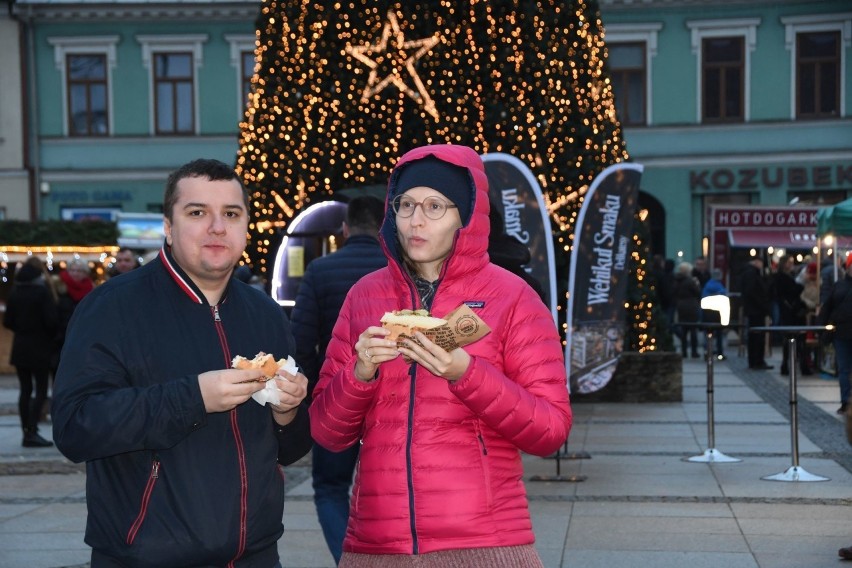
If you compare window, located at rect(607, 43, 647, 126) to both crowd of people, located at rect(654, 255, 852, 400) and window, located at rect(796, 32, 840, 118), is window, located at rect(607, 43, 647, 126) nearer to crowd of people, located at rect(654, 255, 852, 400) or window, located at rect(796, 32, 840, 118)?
window, located at rect(796, 32, 840, 118)

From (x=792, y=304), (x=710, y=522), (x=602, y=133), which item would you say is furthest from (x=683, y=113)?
(x=710, y=522)

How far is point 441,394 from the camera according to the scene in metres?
3.96

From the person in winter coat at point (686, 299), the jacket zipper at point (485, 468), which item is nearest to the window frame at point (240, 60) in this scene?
the person in winter coat at point (686, 299)

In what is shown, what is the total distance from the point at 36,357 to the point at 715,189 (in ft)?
83.8

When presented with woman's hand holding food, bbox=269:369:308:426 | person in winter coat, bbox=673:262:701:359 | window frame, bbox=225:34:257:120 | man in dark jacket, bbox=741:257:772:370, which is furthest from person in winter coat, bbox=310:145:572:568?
window frame, bbox=225:34:257:120

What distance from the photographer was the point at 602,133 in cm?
1641

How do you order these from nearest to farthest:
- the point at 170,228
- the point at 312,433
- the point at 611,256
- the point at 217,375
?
1. the point at 217,375
2. the point at 170,228
3. the point at 312,433
4. the point at 611,256

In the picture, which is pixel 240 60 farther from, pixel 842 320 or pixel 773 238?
pixel 842 320

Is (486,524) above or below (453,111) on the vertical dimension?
below

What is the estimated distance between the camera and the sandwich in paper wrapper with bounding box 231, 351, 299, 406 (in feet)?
12.0

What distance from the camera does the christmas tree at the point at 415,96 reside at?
16.1 metres

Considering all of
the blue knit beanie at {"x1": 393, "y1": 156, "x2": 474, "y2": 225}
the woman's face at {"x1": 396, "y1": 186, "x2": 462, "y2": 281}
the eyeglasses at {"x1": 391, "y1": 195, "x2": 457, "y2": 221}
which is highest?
the blue knit beanie at {"x1": 393, "y1": 156, "x2": 474, "y2": 225}

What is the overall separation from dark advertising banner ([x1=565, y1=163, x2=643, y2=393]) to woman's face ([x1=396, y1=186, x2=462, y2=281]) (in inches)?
306

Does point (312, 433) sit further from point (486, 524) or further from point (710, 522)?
point (710, 522)
